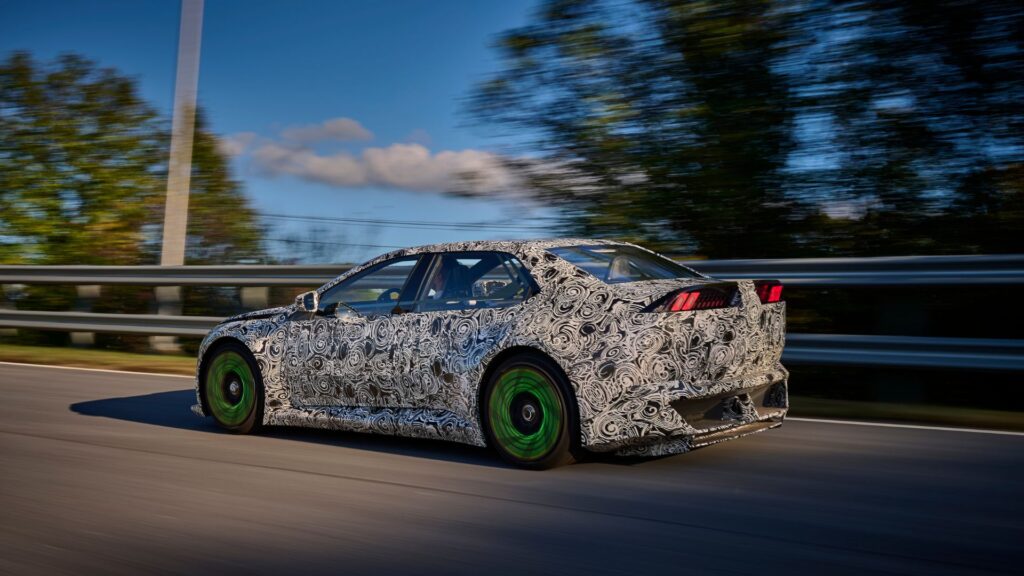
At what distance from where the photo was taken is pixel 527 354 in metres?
6.20

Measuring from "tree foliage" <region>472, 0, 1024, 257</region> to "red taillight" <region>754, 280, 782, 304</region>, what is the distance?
4.33 m

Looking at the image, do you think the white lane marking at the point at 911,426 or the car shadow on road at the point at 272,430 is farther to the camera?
the white lane marking at the point at 911,426

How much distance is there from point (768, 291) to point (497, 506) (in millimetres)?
2259

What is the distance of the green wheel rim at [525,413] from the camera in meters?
6.06

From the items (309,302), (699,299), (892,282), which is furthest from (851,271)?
(309,302)

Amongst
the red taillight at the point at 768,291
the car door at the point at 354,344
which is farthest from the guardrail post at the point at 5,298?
the red taillight at the point at 768,291

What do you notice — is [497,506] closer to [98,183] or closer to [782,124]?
[782,124]

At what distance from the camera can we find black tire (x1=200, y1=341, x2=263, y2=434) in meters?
7.62

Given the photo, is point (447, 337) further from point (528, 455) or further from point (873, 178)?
point (873, 178)

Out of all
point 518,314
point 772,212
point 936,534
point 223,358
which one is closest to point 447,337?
point 518,314

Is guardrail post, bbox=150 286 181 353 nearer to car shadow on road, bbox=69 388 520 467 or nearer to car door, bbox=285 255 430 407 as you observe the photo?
car shadow on road, bbox=69 388 520 467

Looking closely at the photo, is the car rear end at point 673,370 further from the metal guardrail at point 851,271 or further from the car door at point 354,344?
the metal guardrail at point 851,271

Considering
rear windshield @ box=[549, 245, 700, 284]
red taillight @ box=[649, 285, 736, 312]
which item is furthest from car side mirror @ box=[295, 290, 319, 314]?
red taillight @ box=[649, 285, 736, 312]

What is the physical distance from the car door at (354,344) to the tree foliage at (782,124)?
500 centimetres
